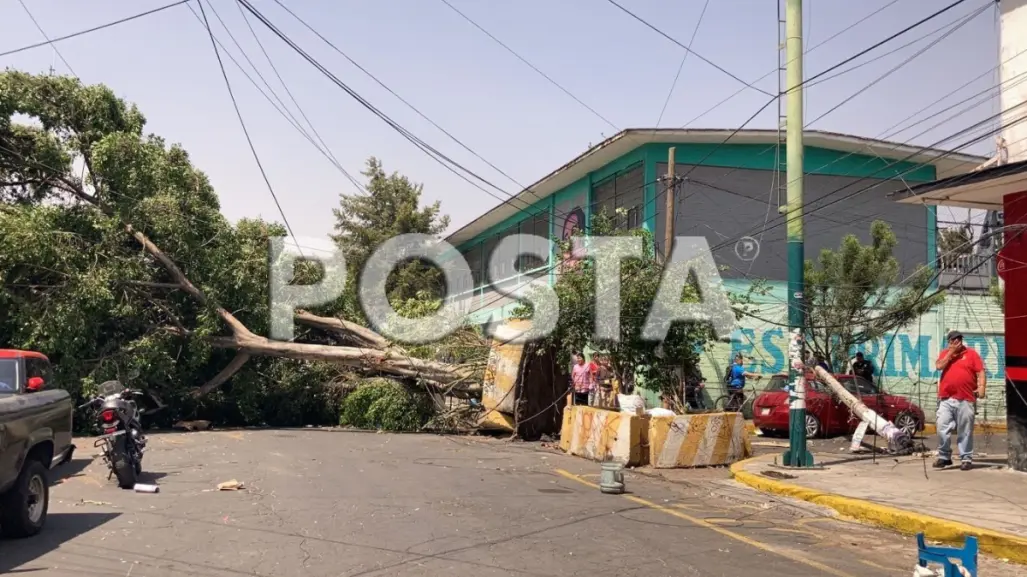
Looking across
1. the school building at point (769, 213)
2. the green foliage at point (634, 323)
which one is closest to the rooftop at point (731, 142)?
the school building at point (769, 213)

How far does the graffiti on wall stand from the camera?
77.5 feet

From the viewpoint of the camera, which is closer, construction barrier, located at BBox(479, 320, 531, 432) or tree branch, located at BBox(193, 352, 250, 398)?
construction barrier, located at BBox(479, 320, 531, 432)

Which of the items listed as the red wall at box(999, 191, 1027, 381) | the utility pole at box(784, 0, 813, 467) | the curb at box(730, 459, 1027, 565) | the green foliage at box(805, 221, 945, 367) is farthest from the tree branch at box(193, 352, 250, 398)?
the red wall at box(999, 191, 1027, 381)

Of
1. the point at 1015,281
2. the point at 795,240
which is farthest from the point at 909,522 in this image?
the point at 795,240

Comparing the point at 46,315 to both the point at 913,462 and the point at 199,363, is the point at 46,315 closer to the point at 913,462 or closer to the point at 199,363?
the point at 199,363

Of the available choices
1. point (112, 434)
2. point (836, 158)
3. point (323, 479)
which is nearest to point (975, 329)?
point (836, 158)

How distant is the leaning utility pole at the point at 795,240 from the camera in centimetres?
1227

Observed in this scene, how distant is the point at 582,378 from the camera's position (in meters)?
17.6

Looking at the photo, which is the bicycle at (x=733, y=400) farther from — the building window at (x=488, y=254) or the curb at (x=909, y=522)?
the building window at (x=488, y=254)

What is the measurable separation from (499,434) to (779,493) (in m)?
8.74

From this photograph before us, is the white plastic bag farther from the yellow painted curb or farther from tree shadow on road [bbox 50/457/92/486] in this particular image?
the yellow painted curb

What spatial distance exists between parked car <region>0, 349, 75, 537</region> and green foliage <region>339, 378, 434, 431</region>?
9.98 metres

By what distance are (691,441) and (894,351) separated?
46.1 ft

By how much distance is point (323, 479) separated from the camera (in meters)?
11.4
